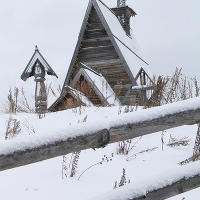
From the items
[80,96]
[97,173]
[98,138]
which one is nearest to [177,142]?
[97,173]

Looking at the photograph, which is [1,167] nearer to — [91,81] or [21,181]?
[21,181]

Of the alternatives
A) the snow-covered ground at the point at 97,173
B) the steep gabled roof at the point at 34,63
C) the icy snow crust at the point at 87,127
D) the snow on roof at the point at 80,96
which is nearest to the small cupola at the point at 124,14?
the steep gabled roof at the point at 34,63

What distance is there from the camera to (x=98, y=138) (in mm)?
1956

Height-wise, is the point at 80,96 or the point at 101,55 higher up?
the point at 101,55

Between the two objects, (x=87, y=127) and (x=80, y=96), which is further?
(x=80, y=96)

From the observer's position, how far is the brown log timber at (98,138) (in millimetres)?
1654

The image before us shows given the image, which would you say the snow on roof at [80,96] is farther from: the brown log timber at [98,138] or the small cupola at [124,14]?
the small cupola at [124,14]

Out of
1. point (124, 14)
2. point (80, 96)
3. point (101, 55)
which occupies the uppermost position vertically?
point (124, 14)

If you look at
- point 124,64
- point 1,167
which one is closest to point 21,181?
point 1,167

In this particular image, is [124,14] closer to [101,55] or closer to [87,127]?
[101,55]

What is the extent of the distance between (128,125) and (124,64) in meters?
12.0

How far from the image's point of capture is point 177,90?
7.24 metres

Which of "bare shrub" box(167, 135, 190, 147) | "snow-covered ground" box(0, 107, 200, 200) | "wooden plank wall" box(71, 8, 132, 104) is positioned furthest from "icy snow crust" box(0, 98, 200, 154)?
"wooden plank wall" box(71, 8, 132, 104)

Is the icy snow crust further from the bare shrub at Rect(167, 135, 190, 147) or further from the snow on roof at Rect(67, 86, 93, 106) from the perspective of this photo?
the snow on roof at Rect(67, 86, 93, 106)
